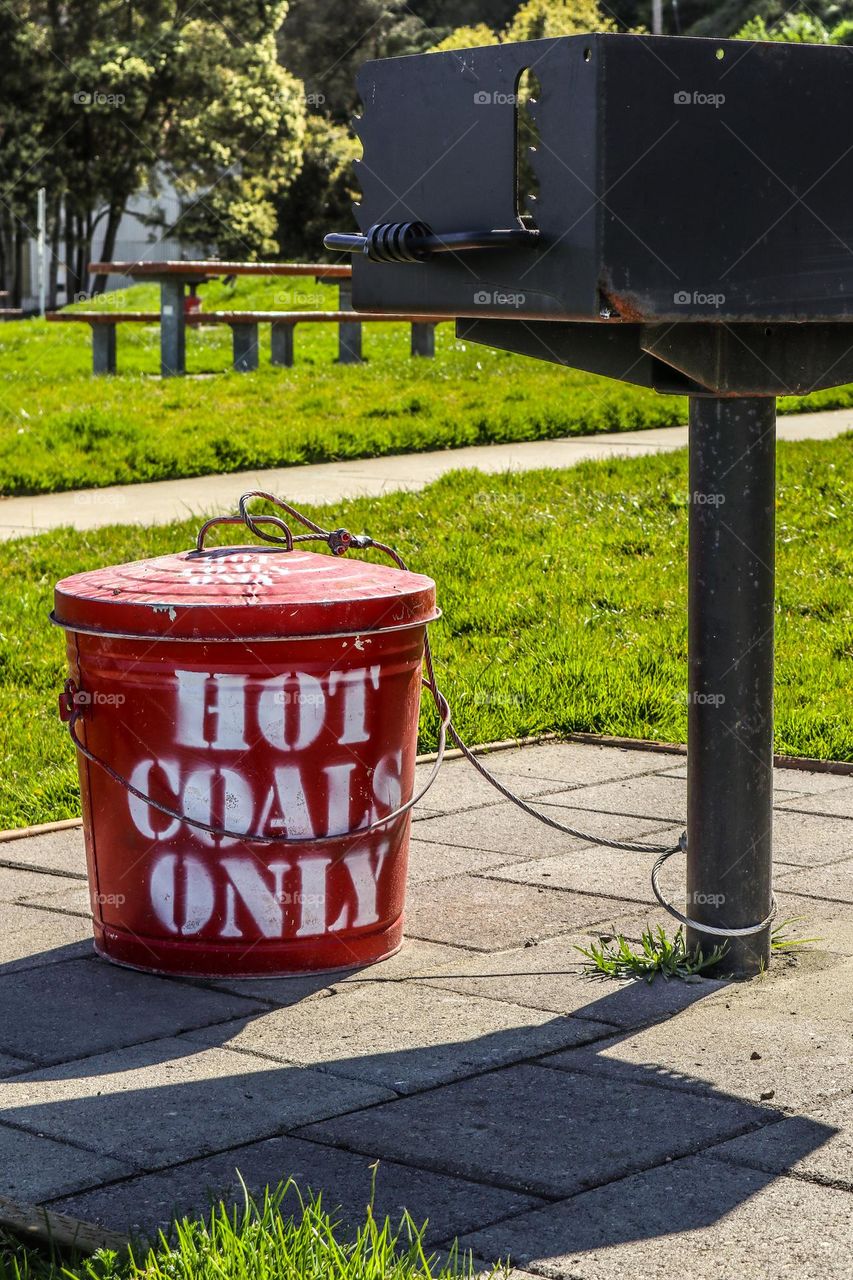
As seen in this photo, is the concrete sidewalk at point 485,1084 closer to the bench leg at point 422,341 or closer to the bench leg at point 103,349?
the bench leg at point 103,349

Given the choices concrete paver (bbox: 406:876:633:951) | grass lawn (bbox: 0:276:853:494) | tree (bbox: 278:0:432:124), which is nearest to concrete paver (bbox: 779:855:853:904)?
concrete paver (bbox: 406:876:633:951)

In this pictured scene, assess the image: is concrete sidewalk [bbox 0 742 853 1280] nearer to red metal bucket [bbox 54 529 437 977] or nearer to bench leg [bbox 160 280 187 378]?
red metal bucket [bbox 54 529 437 977]

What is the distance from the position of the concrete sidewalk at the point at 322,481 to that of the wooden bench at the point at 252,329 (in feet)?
12.8

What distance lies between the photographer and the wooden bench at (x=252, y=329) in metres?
15.5

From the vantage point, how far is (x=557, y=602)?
822 centimetres

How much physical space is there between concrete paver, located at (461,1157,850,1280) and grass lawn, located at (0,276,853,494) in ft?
27.1

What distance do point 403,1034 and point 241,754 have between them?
75 cm

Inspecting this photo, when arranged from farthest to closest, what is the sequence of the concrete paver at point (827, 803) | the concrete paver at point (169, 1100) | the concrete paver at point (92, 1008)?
1. the concrete paver at point (827, 803)
2. the concrete paver at point (92, 1008)
3. the concrete paver at point (169, 1100)

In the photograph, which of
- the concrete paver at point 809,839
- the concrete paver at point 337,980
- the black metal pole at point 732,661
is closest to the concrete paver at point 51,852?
the concrete paver at point 337,980

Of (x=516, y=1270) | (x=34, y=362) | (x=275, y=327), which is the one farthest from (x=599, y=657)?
(x=34, y=362)

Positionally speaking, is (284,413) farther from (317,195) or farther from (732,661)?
(317,195)

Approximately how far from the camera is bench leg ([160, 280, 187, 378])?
15.7 metres

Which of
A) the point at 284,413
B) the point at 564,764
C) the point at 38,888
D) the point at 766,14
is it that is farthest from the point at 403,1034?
the point at 766,14

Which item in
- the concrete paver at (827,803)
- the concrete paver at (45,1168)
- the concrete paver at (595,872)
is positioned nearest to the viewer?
the concrete paver at (45,1168)
